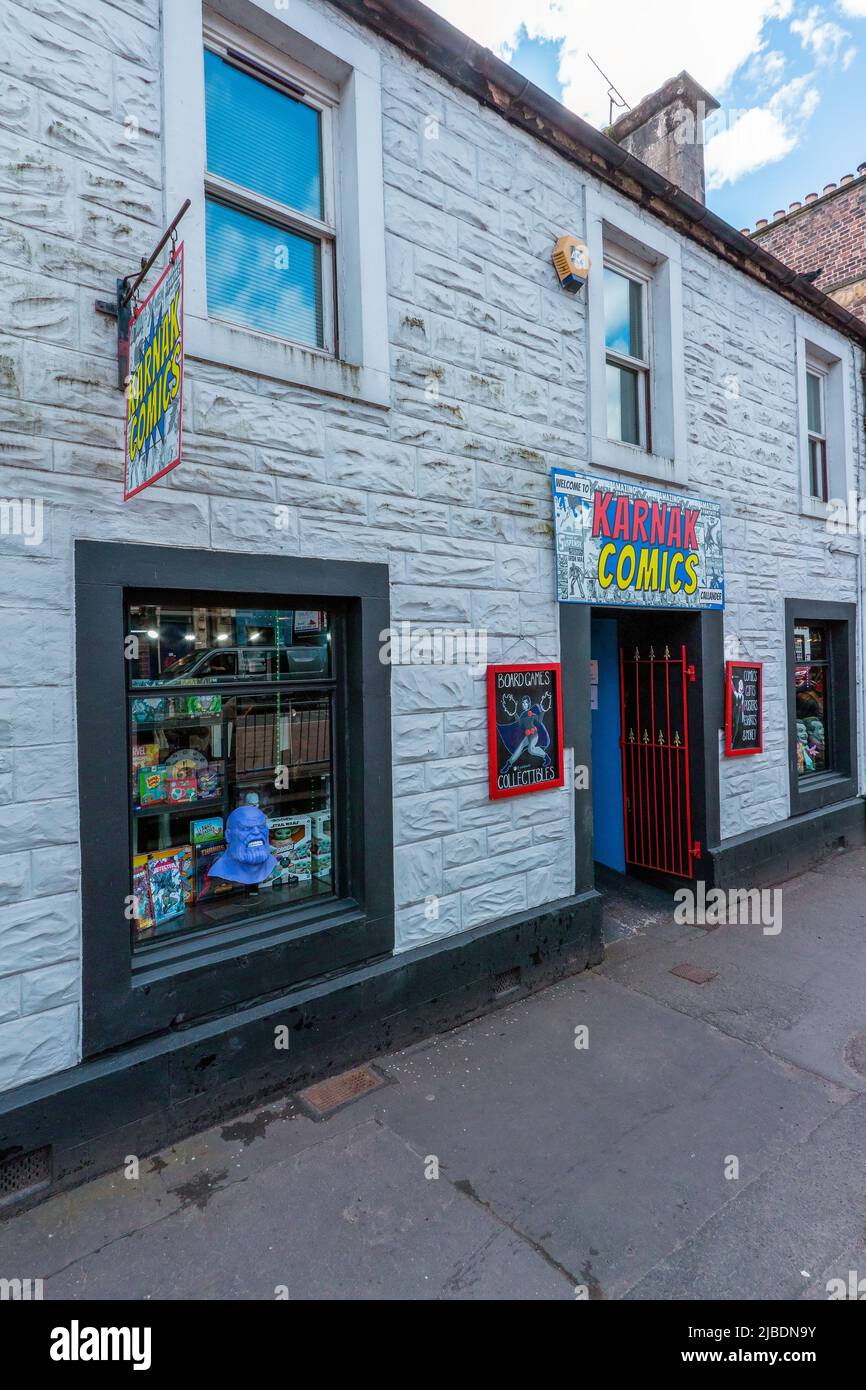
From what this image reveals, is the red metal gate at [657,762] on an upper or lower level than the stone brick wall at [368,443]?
lower

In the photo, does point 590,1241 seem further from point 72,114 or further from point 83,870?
point 72,114

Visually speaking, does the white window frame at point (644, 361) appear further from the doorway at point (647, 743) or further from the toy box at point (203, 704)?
the toy box at point (203, 704)

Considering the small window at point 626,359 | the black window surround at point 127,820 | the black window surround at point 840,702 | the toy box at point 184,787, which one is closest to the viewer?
the black window surround at point 127,820

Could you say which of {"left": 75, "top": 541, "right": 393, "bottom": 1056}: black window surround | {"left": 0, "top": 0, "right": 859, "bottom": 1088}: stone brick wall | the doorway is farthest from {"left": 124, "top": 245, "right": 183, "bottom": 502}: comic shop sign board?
the doorway

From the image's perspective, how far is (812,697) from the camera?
9.52 meters

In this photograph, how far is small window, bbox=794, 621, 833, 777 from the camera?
9203 mm

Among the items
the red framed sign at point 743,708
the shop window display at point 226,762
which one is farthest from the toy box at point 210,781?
the red framed sign at point 743,708

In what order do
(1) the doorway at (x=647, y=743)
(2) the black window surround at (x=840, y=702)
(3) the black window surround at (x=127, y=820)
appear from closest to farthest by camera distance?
(3) the black window surround at (x=127, y=820) → (1) the doorway at (x=647, y=743) → (2) the black window surround at (x=840, y=702)

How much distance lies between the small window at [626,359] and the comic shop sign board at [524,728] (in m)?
2.75

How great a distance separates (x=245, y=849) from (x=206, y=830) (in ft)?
0.87

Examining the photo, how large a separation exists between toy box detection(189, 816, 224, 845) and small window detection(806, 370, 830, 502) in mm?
8958

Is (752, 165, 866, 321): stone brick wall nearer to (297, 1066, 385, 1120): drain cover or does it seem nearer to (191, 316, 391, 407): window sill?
(191, 316, 391, 407): window sill

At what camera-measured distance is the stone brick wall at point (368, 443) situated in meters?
3.28

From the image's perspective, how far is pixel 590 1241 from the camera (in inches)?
118
